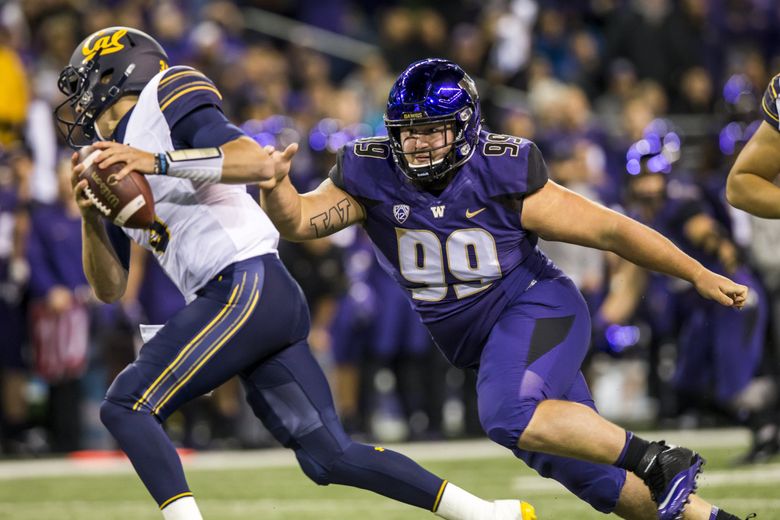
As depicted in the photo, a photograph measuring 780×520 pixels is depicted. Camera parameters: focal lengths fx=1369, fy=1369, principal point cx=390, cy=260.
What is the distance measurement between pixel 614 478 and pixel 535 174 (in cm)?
103

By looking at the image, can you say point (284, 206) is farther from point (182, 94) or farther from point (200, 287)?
point (182, 94)

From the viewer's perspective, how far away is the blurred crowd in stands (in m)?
7.93

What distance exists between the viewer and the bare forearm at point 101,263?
15.2ft

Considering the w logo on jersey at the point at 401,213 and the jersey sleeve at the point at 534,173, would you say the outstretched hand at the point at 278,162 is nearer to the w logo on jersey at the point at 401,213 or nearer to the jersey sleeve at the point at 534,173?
the w logo on jersey at the point at 401,213

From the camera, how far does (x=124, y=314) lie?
372 inches

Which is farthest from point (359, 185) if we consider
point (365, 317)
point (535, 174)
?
point (365, 317)

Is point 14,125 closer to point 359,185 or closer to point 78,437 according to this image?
point 78,437

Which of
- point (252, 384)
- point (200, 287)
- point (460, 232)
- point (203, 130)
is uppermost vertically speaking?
point (203, 130)

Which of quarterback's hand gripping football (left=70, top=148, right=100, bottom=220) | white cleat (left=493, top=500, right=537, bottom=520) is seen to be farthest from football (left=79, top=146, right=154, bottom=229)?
white cleat (left=493, top=500, right=537, bottom=520)

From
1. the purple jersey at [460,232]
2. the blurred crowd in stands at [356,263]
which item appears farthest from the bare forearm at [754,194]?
the blurred crowd in stands at [356,263]

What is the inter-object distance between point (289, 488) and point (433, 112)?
131 inches

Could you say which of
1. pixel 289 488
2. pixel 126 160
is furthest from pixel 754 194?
pixel 289 488

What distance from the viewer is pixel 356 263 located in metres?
9.86

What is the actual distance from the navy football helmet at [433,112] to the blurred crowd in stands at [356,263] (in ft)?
10.2
